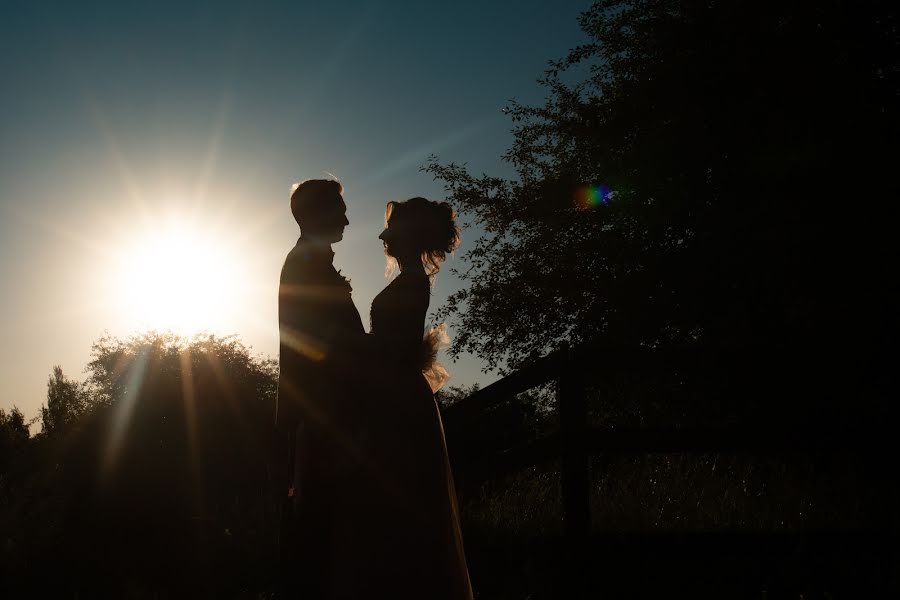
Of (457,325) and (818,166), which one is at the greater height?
(818,166)

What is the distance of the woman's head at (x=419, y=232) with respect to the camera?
4.24m

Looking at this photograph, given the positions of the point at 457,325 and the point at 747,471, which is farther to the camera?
the point at 457,325

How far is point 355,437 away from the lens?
11.7ft

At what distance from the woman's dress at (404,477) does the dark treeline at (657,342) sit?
80 centimetres

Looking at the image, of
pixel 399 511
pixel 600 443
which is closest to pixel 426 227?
pixel 399 511

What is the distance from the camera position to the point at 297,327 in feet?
12.3

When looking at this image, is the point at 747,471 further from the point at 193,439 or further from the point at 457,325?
the point at 457,325

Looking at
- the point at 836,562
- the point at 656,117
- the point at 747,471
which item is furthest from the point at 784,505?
the point at 656,117

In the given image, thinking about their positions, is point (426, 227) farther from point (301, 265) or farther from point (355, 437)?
point (355, 437)

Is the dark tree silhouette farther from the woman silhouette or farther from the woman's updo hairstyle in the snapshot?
the woman's updo hairstyle

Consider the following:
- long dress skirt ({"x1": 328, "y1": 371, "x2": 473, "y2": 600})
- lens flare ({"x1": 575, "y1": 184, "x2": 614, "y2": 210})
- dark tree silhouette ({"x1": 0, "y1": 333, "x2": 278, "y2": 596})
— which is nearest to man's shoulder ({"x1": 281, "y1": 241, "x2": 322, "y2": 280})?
long dress skirt ({"x1": 328, "y1": 371, "x2": 473, "y2": 600})

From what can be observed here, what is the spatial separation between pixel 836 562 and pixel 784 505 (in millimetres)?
1145

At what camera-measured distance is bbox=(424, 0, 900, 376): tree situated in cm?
1010

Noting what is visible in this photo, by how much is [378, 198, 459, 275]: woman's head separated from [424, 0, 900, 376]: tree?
595 centimetres
